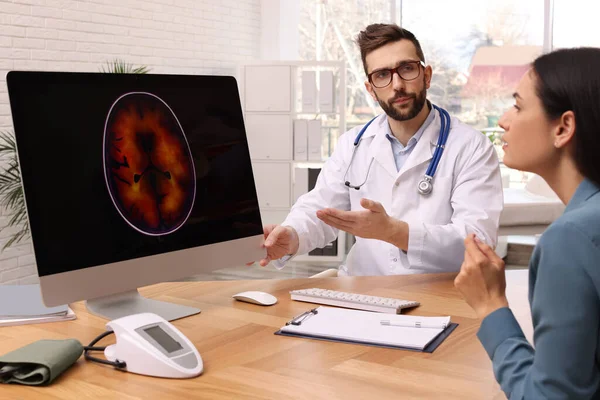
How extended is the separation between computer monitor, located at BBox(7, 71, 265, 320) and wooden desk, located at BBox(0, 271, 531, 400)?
0.13 meters

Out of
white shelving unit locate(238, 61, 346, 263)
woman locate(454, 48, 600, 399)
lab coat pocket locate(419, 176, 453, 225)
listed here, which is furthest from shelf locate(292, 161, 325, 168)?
woman locate(454, 48, 600, 399)

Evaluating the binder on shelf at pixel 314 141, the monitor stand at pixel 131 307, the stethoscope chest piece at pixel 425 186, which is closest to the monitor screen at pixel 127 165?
the monitor stand at pixel 131 307

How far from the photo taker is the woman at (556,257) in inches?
38.6

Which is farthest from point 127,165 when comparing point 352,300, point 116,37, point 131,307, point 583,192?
point 116,37

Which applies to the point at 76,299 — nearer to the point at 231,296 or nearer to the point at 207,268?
the point at 207,268

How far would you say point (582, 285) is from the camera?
0.97 m

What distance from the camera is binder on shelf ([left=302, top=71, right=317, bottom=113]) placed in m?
6.66

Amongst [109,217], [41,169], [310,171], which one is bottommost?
[310,171]

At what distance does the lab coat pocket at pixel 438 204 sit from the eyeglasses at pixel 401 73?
39cm

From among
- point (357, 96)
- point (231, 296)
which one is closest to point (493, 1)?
point (357, 96)

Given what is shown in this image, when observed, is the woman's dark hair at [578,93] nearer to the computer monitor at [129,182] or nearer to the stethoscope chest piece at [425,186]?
the computer monitor at [129,182]

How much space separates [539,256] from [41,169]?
1011mm

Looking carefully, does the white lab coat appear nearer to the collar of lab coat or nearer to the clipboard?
the collar of lab coat

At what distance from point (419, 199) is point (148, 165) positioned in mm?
1154
